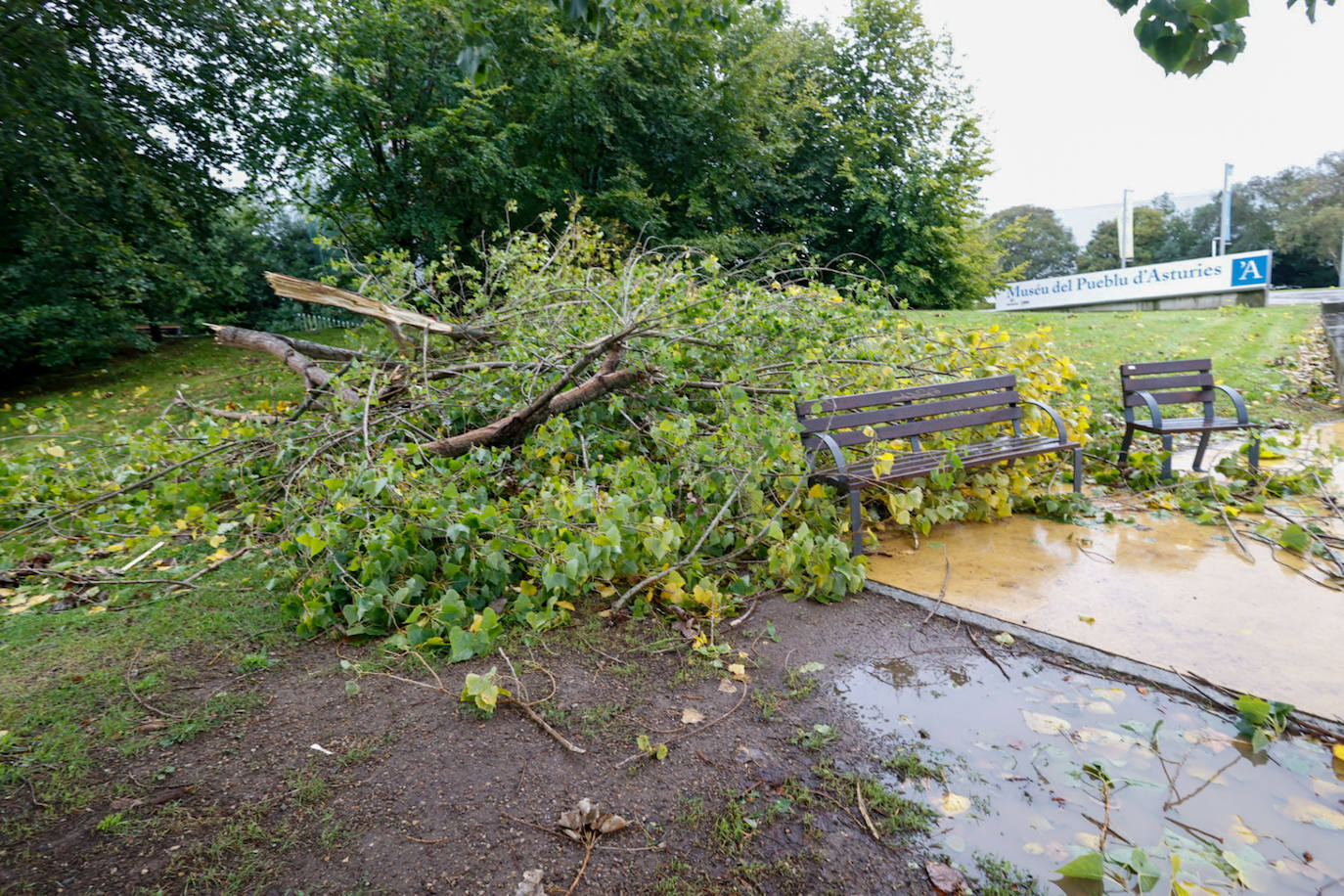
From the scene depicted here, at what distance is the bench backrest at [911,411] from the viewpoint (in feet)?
14.2

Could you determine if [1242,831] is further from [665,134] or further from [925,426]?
[665,134]

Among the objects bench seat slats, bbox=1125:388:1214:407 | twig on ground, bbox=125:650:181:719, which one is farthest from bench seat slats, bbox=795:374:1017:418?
twig on ground, bbox=125:650:181:719

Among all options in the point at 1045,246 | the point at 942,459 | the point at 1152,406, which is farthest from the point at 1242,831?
the point at 1045,246

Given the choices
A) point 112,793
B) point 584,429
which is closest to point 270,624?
point 112,793

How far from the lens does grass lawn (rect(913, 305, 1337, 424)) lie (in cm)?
791

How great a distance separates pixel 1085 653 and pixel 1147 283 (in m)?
30.4

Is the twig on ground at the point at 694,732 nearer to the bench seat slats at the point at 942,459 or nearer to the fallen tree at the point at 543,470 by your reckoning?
the fallen tree at the point at 543,470

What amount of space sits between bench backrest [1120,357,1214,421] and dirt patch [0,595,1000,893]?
4111 mm

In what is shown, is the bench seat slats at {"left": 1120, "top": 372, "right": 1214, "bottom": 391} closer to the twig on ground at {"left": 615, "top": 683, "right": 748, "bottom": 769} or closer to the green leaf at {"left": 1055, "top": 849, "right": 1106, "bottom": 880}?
the twig on ground at {"left": 615, "top": 683, "right": 748, "bottom": 769}

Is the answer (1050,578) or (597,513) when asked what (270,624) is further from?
(1050,578)

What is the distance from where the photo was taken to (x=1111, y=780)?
2.16 metres

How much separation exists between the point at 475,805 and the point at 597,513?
146 cm

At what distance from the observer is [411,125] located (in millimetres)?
13250

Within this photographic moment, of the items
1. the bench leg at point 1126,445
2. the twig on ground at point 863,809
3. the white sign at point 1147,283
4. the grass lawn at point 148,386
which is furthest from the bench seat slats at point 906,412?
the white sign at point 1147,283
